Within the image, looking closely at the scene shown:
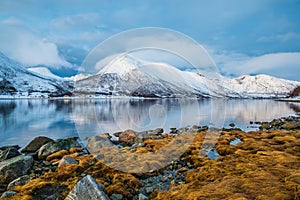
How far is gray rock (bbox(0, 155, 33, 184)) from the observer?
939 centimetres

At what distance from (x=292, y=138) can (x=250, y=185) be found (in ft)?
38.5

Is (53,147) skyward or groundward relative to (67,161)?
groundward

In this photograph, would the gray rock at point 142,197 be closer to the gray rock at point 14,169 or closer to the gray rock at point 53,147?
the gray rock at point 14,169

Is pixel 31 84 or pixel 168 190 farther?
pixel 31 84

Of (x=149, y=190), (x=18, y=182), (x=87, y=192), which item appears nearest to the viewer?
(x=87, y=192)

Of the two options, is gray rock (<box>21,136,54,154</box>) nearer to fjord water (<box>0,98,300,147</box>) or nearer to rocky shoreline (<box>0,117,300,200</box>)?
rocky shoreline (<box>0,117,300,200</box>)

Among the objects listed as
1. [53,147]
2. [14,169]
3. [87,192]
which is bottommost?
[53,147]

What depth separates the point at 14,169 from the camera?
9906 millimetres

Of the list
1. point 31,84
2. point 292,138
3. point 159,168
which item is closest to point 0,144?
point 159,168

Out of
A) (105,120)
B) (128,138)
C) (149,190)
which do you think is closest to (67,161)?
(149,190)

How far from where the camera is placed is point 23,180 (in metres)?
9.07

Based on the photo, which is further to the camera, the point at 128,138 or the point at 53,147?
the point at 128,138

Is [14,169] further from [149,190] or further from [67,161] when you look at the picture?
[149,190]

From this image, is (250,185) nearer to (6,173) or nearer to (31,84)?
(6,173)
